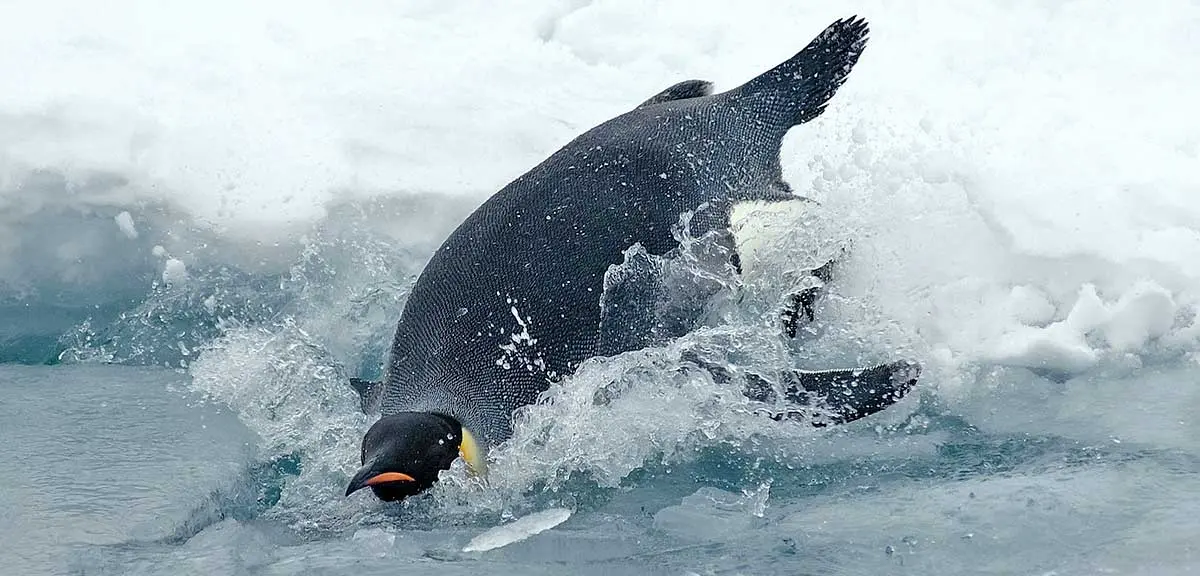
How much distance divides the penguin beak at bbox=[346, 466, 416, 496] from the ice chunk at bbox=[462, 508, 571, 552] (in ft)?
0.51

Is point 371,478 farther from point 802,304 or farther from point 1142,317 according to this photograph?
point 1142,317

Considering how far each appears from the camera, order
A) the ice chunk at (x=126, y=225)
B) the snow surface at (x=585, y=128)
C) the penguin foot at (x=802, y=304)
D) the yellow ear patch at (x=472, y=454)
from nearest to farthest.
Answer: the yellow ear patch at (x=472, y=454)
the snow surface at (x=585, y=128)
the penguin foot at (x=802, y=304)
the ice chunk at (x=126, y=225)

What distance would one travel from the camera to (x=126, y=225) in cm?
324

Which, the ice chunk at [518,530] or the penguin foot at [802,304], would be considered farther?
the penguin foot at [802,304]

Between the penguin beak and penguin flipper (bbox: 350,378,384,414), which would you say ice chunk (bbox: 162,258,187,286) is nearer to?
penguin flipper (bbox: 350,378,384,414)

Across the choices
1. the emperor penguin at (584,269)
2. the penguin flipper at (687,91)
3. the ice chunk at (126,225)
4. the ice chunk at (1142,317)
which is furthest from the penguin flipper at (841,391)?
the ice chunk at (126,225)

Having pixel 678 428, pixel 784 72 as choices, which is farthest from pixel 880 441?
pixel 784 72

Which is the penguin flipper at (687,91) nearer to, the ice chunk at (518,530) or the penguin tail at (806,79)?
the penguin tail at (806,79)

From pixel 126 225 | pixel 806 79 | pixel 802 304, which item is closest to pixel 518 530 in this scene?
pixel 802 304

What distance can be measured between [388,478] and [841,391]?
88cm

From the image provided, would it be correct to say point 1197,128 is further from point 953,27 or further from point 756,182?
point 756,182

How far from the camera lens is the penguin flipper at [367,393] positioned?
98.6 inches

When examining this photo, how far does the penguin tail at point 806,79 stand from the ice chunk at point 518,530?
1198 mm

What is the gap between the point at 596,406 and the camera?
7.64ft
